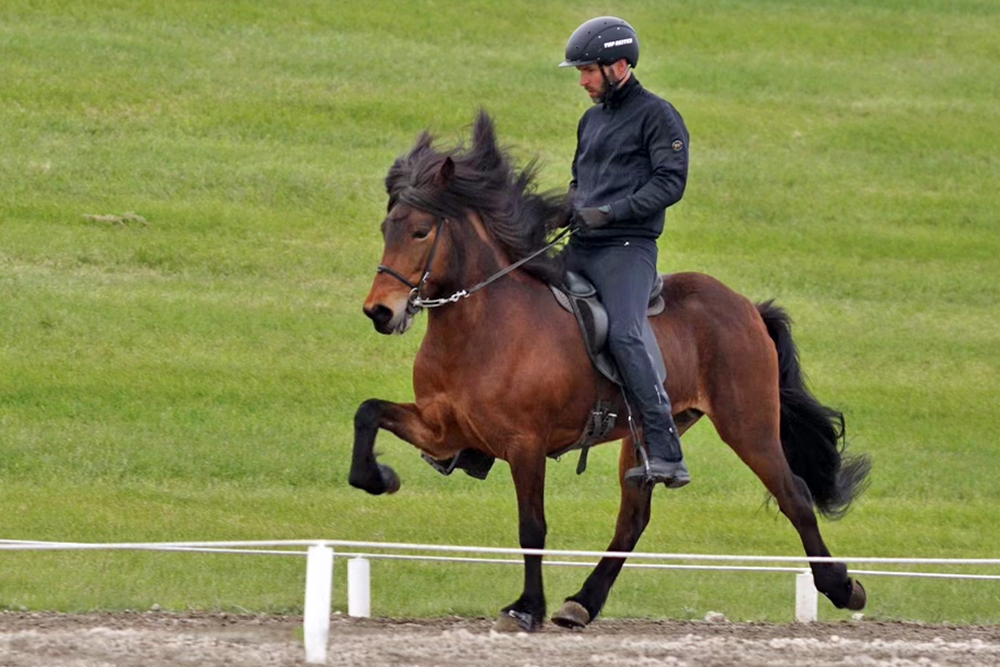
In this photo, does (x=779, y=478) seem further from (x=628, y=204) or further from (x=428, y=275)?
(x=428, y=275)

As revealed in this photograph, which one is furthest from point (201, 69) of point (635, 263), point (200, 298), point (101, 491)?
point (635, 263)

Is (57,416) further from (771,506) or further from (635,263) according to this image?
(635,263)

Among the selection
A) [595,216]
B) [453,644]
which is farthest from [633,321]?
[453,644]

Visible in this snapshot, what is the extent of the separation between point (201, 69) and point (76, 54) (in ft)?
6.36

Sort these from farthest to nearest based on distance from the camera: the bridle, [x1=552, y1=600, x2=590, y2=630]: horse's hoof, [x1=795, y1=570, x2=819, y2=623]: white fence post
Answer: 1. [x1=795, y1=570, x2=819, y2=623]: white fence post
2. [x1=552, y1=600, x2=590, y2=630]: horse's hoof
3. the bridle

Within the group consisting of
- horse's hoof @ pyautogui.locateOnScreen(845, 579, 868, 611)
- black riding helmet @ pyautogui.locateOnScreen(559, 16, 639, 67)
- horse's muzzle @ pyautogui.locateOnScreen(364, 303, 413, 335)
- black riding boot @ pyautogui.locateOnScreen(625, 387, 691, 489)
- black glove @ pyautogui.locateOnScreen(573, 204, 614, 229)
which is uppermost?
black riding helmet @ pyautogui.locateOnScreen(559, 16, 639, 67)

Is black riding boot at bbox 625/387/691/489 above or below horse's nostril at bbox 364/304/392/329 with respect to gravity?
below

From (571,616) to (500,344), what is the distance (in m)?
1.46

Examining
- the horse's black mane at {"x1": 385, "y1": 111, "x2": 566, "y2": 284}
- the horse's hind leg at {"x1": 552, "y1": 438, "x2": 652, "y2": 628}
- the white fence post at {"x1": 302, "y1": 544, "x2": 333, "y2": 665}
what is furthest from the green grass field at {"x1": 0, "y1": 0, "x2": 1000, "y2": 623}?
the white fence post at {"x1": 302, "y1": 544, "x2": 333, "y2": 665}

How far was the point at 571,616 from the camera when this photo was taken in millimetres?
8242

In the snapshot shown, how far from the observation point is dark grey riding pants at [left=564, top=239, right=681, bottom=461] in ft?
25.9

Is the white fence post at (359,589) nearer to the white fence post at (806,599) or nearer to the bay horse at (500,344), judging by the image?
the bay horse at (500,344)


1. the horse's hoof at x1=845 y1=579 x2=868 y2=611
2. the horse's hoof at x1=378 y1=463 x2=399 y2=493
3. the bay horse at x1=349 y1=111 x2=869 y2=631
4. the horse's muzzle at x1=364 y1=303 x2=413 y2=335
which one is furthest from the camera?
the horse's hoof at x1=845 y1=579 x2=868 y2=611

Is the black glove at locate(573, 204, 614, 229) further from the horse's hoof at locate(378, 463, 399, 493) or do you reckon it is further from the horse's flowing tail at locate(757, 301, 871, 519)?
the horse's flowing tail at locate(757, 301, 871, 519)
